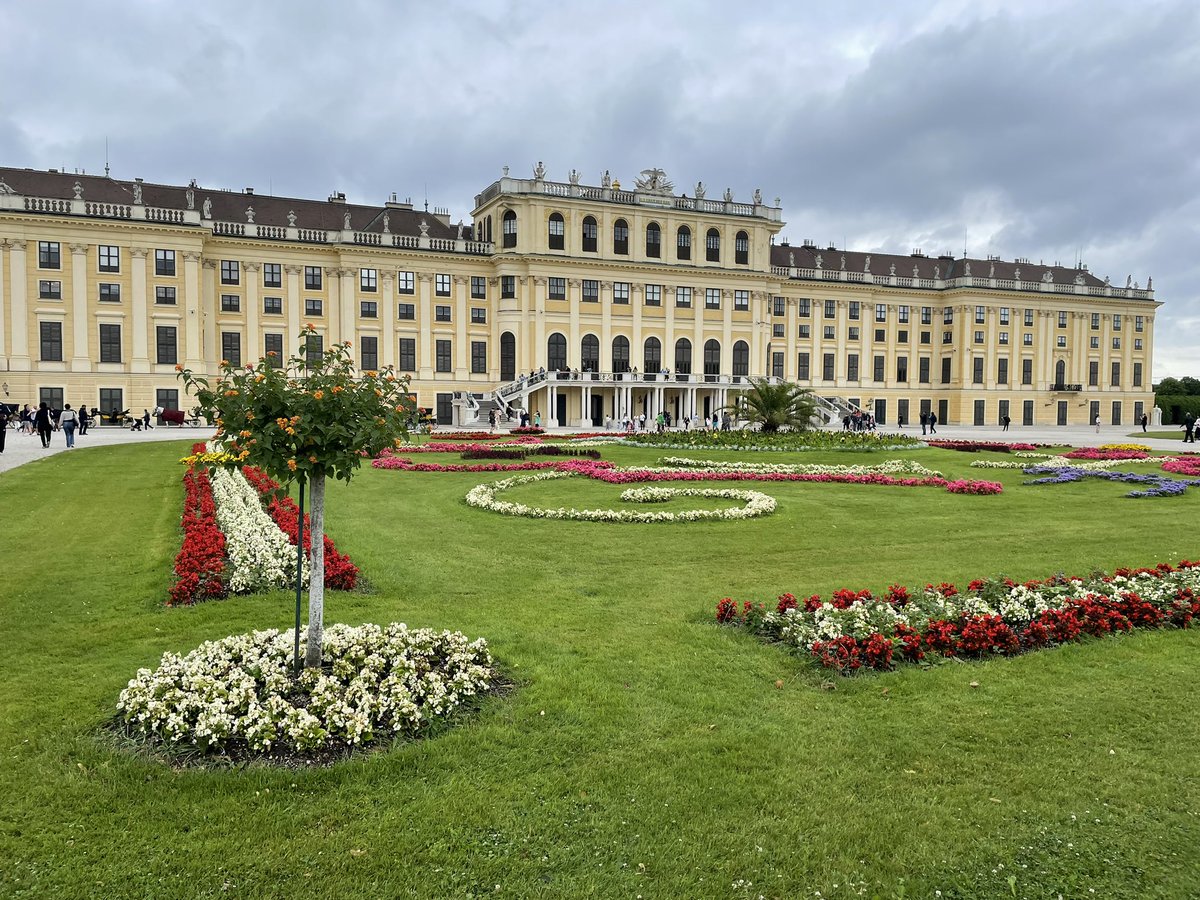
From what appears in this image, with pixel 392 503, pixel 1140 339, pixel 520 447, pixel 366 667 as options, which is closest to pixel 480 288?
pixel 520 447

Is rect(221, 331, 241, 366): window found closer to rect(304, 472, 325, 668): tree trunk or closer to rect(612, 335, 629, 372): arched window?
rect(612, 335, 629, 372): arched window

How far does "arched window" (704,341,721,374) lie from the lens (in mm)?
70275

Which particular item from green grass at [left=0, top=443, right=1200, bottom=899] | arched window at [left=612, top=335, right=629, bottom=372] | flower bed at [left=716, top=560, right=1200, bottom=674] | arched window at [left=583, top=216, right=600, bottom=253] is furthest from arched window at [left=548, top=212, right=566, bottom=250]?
flower bed at [left=716, top=560, right=1200, bottom=674]

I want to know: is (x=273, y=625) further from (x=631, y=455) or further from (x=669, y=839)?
(x=631, y=455)

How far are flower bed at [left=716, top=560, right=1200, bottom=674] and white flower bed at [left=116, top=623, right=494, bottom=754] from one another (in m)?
3.13

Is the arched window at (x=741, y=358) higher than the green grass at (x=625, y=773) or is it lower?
higher

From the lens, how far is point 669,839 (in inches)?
187

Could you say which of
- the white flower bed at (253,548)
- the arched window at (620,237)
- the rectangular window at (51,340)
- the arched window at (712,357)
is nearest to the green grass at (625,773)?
the white flower bed at (253,548)

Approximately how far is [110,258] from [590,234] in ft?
112

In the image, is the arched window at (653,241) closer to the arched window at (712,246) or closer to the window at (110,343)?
the arched window at (712,246)

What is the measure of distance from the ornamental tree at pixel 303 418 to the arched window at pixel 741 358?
218 feet

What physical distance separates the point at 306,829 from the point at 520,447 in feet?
84.3

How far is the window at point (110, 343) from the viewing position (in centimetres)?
5425

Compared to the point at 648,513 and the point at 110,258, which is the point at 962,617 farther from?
the point at 110,258
